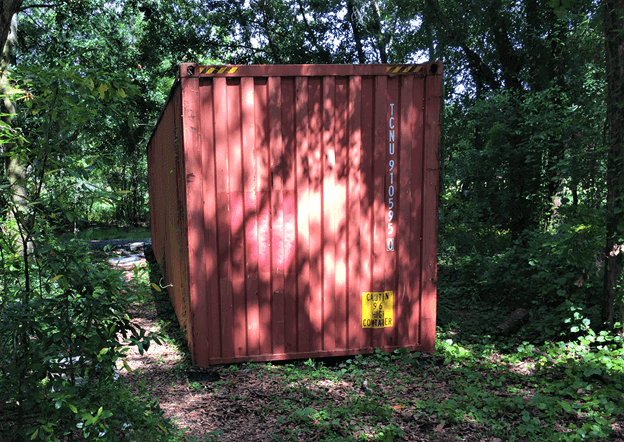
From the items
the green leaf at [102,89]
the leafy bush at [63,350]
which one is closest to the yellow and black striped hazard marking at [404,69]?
the green leaf at [102,89]

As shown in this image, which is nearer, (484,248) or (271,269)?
(271,269)

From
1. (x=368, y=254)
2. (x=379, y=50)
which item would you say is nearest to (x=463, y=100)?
(x=379, y=50)

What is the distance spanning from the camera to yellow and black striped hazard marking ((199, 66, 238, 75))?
441 centimetres

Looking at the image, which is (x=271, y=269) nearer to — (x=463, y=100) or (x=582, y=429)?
(x=582, y=429)

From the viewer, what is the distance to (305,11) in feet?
53.4

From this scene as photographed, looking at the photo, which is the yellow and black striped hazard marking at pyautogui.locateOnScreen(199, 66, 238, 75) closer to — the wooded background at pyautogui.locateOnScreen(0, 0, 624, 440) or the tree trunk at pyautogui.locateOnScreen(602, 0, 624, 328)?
the wooded background at pyautogui.locateOnScreen(0, 0, 624, 440)

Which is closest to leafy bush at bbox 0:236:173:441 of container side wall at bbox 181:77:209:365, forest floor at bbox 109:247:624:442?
forest floor at bbox 109:247:624:442

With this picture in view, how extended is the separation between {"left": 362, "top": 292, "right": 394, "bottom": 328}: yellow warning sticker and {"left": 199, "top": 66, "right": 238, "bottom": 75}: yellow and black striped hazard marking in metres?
2.61

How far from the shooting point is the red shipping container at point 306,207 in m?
4.48

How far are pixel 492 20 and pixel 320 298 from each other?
8.44m

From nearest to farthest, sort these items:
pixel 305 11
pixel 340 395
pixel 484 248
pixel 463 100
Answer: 1. pixel 340 395
2. pixel 484 248
3. pixel 463 100
4. pixel 305 11

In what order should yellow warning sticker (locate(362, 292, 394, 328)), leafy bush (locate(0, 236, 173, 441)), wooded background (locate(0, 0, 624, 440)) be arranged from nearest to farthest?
1. leafy bush (locate(0, 236, 173, 441))
2. wooded background (locate(0, 0, 624, 440))
3. yellow warning sticker (locate(362, 292, 394, 328))

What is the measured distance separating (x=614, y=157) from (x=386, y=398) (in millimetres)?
3370

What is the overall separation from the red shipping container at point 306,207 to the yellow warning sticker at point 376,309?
12mm
